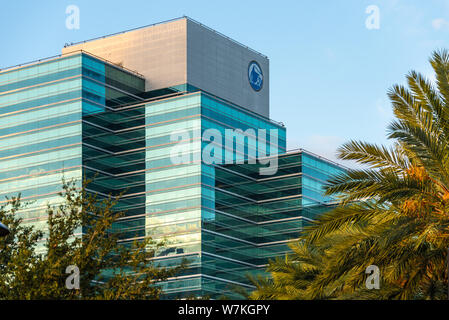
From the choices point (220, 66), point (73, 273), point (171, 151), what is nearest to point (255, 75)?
point (220, 66)

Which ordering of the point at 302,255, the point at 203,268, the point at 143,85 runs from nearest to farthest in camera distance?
the point at 302,255 → the point at 203,268 → the point at 143,85

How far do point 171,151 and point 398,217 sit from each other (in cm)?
11699

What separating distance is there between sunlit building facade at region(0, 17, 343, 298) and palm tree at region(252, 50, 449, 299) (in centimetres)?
10868

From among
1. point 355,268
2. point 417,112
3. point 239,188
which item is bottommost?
point 355,268

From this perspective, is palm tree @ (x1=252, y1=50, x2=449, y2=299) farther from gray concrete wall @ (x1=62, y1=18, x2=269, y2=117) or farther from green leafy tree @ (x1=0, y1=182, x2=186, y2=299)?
gray concrete wall @ (x1=62, y1=18, x2=269, y2=117)

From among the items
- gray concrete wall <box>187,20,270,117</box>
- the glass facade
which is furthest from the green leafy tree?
gray concrete wall <box>187,20,270,117</box>

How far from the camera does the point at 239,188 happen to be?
484ft

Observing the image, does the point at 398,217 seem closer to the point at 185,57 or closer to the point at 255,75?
the point at 185,57

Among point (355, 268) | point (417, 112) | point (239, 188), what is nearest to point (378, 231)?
point (355, 268)

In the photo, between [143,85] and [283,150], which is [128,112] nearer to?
[143,85]

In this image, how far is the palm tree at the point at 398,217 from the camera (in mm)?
24719

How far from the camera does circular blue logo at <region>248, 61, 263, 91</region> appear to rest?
534 ft

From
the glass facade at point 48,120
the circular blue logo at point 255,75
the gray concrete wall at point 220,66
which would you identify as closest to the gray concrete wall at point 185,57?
the gray concrete wall at point 220,66

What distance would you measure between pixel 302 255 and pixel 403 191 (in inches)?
574
